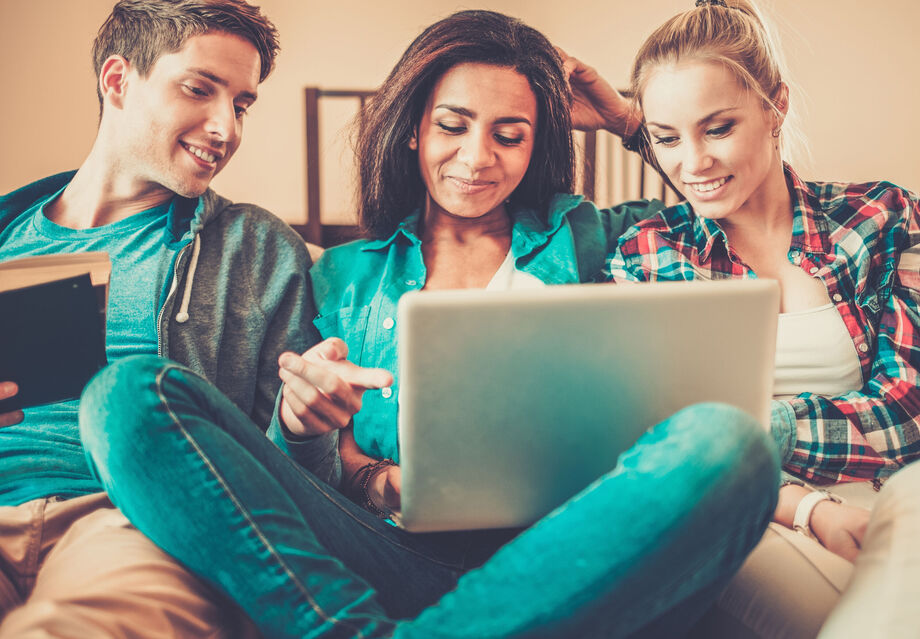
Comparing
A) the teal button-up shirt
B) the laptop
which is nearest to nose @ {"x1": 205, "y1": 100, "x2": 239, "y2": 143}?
the teal button-up shirt

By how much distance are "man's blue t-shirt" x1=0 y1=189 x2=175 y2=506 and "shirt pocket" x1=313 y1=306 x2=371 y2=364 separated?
0.86 ft

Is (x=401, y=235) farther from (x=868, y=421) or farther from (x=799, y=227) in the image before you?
(x=868, y=421)

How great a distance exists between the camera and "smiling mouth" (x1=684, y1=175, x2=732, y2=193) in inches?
46.2

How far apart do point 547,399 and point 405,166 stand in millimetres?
737

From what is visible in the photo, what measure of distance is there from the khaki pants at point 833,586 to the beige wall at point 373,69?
2.37 m

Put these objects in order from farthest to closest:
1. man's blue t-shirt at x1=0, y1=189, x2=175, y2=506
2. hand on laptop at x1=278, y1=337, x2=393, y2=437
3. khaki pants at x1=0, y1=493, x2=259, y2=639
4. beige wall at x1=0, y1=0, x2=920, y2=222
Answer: beige wall at x1=0, y1=0, x2=920, y2=222 < man's blue t-shirt at x1=0, y1=189, x2=175, y2=506 < hand on laptop at x1=278, y1=337, x2=393, y2=437 < khaki pants at x1=0, y1=493, x2=259, y2=639

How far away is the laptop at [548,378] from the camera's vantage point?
692mm

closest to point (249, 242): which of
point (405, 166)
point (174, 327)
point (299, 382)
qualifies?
point (174, 327)

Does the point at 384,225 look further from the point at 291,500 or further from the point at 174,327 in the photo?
the point at 291,500

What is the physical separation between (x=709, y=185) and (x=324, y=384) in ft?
2.26

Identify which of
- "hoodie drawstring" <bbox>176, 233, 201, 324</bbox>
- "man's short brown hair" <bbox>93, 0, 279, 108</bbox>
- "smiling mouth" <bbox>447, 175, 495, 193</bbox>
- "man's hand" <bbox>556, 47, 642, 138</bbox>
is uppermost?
"man's short brown hair" <bbox>93, 0, 279, 108</bbox>

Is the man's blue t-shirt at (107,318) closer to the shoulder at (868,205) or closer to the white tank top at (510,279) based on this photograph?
the white tank top at (510,279)

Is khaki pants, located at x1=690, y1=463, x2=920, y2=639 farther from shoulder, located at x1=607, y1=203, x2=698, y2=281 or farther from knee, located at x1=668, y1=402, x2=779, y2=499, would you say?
shoulder, located at x1=607, y1=203, x2=698, y2=281

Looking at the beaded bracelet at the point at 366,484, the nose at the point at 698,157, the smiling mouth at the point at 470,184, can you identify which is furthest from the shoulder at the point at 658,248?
the beaded bracelet at the point at 366,484
